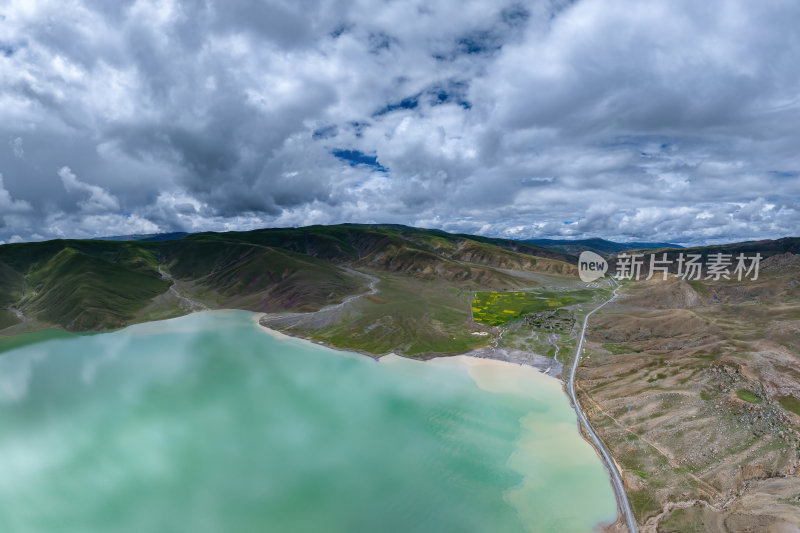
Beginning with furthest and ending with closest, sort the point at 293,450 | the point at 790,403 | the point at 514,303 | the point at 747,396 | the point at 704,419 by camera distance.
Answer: the point at 514,303
the point at 747,396
the point at 293,450
the point at 704,419
the point at 790,403

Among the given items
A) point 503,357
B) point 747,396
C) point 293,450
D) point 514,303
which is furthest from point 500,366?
point 514,303

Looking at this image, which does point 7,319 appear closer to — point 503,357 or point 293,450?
point 293,450

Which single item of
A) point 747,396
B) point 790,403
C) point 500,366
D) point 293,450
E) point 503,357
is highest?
point 790,403

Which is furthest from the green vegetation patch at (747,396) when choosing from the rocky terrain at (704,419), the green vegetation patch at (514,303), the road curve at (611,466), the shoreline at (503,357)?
the green vegetation patch at (514,303)

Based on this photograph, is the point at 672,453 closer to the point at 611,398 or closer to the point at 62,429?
the point at 611,398

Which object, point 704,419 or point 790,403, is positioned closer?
point 790,403

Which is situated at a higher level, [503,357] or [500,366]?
[503,357]
